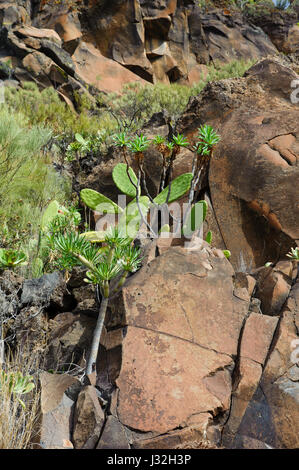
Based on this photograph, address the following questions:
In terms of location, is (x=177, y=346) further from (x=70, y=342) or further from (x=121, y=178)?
(x=121, y=178)

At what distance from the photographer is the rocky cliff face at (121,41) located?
14141 mm

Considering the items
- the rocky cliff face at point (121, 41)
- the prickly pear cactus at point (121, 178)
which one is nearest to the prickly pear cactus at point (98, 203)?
the prickly pear cactus at point (121, 178)

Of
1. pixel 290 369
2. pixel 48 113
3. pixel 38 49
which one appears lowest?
pixel 48 113

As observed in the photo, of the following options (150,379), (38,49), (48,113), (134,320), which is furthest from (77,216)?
(38,49)

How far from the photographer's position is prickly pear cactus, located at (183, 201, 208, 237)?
3543 millimetres

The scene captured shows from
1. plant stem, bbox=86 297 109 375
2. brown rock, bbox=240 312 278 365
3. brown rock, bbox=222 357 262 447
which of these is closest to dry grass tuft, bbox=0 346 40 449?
plant stem, bbox=86 297 109 375

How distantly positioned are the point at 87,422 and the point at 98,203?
280cm

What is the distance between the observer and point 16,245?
3.92 m

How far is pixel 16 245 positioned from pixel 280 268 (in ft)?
8.48

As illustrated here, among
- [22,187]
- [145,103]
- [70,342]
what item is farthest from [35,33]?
[70,342]

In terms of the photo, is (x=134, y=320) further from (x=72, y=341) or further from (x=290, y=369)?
(x=290, y=369)

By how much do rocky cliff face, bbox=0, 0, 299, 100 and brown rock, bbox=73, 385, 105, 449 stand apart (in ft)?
43.0

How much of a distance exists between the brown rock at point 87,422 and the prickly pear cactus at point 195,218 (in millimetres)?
1825

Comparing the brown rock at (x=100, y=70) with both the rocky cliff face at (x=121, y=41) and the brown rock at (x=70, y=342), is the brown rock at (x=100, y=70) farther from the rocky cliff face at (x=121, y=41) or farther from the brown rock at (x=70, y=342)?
the brown rock at (x=70, y=342)
